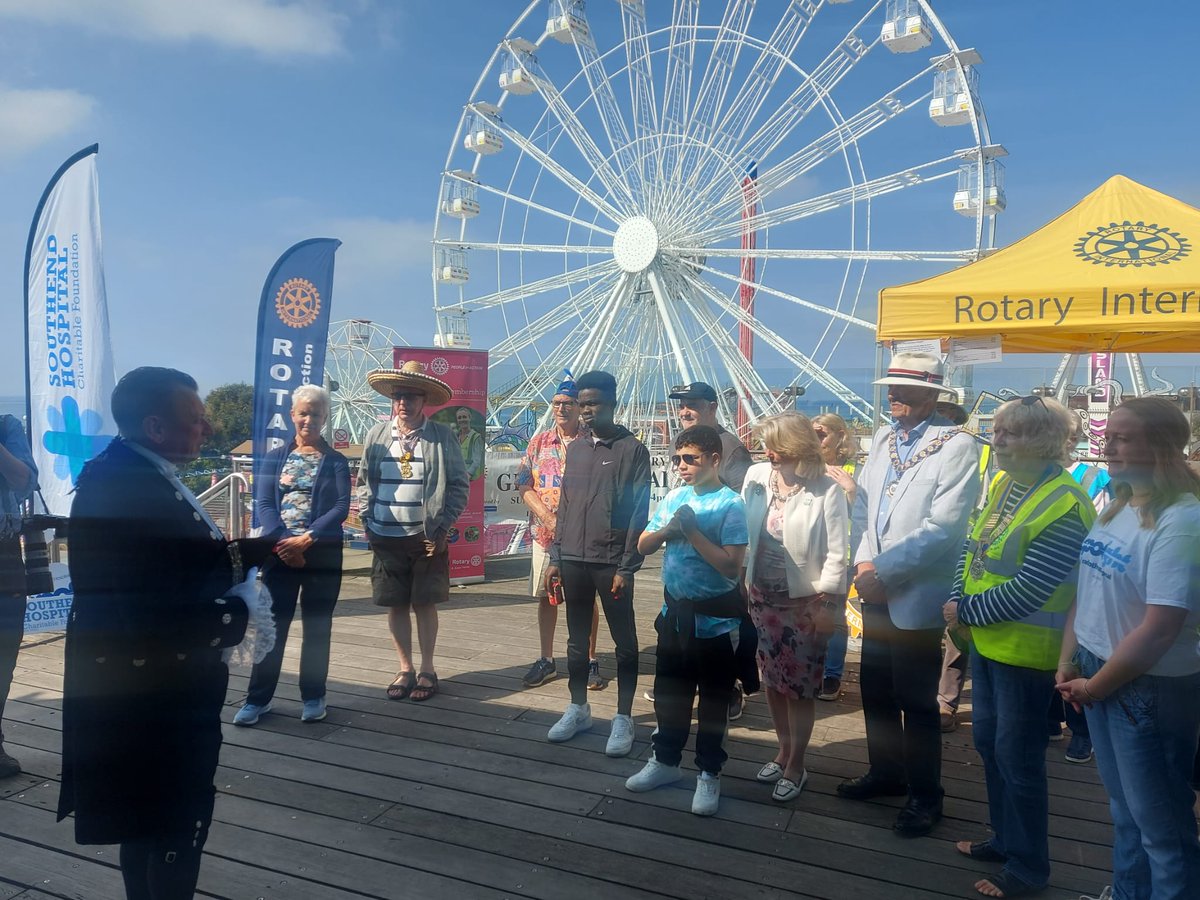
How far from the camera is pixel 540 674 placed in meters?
4.10

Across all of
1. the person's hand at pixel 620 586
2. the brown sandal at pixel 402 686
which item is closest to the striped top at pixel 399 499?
the brown sandal at pixel 402 686

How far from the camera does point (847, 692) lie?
413cm

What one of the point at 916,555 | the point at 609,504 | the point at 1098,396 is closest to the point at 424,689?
the point at 609,504

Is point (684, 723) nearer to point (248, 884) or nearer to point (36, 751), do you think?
point (248, 884)

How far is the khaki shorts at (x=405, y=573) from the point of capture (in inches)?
152

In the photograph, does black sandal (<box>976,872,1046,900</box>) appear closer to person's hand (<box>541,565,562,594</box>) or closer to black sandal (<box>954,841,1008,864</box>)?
black sandal (<box>954,841,1008,864</box>)

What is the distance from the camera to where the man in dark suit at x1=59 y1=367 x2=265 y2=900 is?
171cm

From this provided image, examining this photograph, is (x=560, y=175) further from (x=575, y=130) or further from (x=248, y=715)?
(x=248, y=715)

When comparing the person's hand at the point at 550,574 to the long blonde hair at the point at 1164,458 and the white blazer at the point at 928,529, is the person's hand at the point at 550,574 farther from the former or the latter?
the long blonde hair at the point at 1164,458

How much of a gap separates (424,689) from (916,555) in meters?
2.40

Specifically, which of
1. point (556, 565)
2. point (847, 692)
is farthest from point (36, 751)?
point (847, 692)

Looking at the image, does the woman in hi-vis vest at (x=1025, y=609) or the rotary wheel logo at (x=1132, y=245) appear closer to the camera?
the woman in hi-vis vest at (x=1025, y=609)

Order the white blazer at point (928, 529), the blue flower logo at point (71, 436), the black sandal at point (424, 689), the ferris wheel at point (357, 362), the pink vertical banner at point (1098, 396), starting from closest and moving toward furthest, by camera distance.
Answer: the white blazer at point (928, 529), the black sandal at point (424, 689), the blue flower logo at point (71, 436), the pink vertical banner at point (1098, 396), the ferris wheel at point (357, 362)

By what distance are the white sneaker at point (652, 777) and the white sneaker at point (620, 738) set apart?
0.87ft
